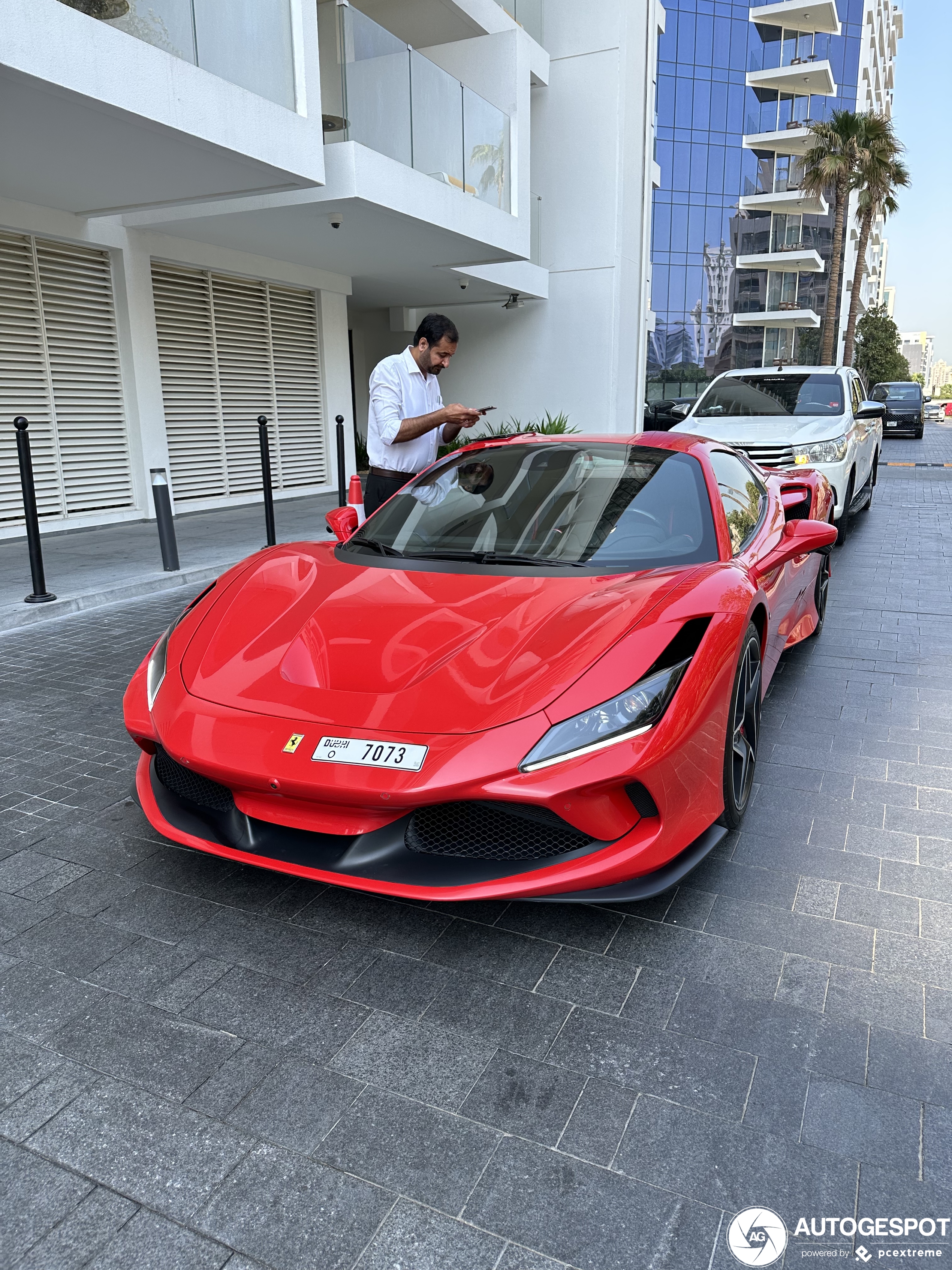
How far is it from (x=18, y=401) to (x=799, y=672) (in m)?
8.51

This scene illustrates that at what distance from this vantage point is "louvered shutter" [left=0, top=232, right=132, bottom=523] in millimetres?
9398

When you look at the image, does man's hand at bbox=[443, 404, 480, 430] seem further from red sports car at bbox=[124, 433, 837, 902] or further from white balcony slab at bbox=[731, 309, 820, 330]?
white balcony slab at bbox=[731, 309, 820, 330]

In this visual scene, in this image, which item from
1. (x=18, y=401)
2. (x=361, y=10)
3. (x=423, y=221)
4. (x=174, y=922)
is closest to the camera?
(x=174, y=922)

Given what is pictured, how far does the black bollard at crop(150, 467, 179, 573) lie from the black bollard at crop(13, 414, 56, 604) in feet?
3.28

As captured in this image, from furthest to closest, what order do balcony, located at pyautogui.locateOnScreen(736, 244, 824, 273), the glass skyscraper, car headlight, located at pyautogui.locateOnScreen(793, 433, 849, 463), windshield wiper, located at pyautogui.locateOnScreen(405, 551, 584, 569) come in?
the glass skyscraper → balcony, located at pyautogui.locateOnScreen(736, 244, 824, 273) → car headlight, located at pyautogui.locateOnScreen(793, 433, 849, 463) → windshield wiper, located at pyautogui.locateOnScreen(405, 551, 584, 569)

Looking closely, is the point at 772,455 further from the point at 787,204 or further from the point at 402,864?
the point at 787,204

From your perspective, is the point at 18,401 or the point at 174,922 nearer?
the point at 174,922

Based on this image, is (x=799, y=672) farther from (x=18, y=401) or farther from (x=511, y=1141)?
(x=18, y=401)

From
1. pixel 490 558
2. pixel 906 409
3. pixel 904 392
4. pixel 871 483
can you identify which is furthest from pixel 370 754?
pixel 904 392

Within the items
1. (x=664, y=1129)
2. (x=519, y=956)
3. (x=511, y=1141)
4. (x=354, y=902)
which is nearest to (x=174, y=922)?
(x=354, y=902)

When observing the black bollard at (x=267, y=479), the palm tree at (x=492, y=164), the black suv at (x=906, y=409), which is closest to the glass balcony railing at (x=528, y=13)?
the palm tree at (x=492, y=164)

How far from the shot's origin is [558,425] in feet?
53.6

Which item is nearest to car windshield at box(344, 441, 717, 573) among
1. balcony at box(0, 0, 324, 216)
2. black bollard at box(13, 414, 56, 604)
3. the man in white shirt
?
the man in white shirt

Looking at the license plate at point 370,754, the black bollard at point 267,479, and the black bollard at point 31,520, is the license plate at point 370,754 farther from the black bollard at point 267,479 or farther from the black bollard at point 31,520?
the black bollard at point 267,479
